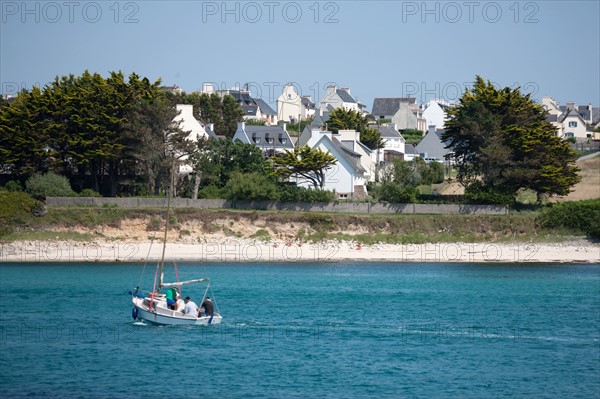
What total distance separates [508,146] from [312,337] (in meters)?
39.8

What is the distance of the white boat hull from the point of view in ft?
145

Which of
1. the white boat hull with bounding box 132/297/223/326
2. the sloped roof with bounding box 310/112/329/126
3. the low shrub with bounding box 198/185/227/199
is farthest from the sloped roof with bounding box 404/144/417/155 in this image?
the white boat hull with bounding box 132/297/223/326

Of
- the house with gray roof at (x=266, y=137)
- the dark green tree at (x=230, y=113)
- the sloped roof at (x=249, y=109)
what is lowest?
the house with gray roof at (x=266, y=137)

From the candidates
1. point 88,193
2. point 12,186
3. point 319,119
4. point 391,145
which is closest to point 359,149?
point 391,145

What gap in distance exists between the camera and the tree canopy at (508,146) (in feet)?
251

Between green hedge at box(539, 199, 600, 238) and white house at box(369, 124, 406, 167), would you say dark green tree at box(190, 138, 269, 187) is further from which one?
white house at box(369, 124, 406, 167)

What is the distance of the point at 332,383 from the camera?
35.4 metres

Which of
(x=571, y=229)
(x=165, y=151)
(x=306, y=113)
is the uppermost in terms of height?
(x=306, y=113)

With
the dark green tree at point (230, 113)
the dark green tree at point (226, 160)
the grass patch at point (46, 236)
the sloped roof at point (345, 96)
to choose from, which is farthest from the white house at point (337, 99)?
the grass patch at point (46, 236)

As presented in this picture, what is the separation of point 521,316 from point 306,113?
352ft

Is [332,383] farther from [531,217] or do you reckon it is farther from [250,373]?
[531,217]

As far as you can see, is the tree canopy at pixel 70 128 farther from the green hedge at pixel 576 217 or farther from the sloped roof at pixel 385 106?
the sloped roof at pixel 385 106

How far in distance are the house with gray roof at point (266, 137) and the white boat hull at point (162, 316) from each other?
50540 millimetres

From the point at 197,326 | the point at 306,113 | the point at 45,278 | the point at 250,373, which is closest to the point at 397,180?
the point at 45,278
